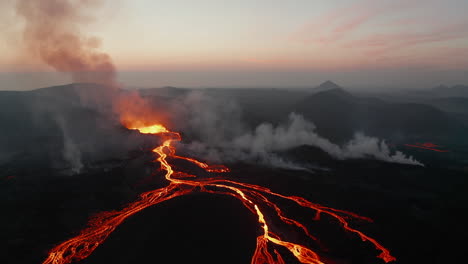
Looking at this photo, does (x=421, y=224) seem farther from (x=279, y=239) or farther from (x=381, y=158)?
(x=381, y=158)

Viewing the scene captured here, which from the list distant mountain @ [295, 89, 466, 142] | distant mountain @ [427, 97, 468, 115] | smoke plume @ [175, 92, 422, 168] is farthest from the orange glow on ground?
distant mountain @ [427, 97, 468, 115]

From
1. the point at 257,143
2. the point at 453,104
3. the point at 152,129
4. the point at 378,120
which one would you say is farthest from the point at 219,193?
the point at 453,104

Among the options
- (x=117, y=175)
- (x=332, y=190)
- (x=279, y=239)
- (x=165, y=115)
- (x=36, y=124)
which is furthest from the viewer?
(x=165, y=115)

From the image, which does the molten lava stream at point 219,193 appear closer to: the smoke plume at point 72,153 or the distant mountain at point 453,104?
the smoke plume at point 72,153

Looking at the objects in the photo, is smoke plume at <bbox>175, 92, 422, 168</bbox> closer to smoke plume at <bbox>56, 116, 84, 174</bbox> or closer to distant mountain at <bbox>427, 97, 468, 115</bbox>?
smoke plume at <bbox>56, 116, 84, 174</bbox>

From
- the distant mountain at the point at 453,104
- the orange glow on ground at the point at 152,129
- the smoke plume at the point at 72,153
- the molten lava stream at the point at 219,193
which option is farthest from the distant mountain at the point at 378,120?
the smoke plume at the point at 72,153

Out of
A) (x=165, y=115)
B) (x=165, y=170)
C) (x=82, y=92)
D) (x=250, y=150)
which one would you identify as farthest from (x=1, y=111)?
(x=250, y=150)
